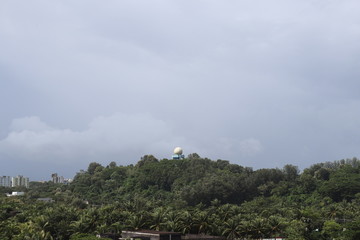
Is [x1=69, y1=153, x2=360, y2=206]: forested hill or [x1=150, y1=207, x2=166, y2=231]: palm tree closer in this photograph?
[x1=150, y1=207, x2=166, y2=231]: palm tree

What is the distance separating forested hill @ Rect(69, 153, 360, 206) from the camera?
11375cm

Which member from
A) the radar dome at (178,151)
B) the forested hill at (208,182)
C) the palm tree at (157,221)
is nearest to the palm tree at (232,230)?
the palm tree at (157,221)

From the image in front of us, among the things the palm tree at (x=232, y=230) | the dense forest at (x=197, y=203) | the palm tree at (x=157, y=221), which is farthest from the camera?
the palm tree at (x=157, y=221)

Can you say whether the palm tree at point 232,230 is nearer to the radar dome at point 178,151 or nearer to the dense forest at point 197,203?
the dense forest at point 197,203

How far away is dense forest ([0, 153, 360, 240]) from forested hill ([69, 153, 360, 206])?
0.24 meters

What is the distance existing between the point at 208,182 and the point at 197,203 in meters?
6.61

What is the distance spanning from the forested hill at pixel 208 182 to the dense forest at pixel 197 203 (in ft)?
0.80

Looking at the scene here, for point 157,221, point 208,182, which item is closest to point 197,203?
point 208,182

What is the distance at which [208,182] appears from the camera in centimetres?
11681

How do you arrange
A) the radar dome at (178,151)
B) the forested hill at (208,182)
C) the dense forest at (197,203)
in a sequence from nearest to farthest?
the dense forest at (197,203)
the forested hill at (208,182)
the radar dome at (178,151)

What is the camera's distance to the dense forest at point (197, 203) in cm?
5900

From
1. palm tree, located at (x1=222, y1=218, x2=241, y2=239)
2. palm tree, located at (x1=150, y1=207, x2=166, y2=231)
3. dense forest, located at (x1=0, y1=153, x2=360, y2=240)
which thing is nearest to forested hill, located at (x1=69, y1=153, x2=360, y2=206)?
dense forest, located at (x1=0, y1=153, x2=360, y2=240)

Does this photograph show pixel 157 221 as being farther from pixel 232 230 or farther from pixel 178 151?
pixel 178 151

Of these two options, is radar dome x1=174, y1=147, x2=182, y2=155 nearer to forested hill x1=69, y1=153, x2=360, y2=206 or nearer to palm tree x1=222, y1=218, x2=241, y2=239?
forested hill x1=69, y1=153, x2=360, y2=206
